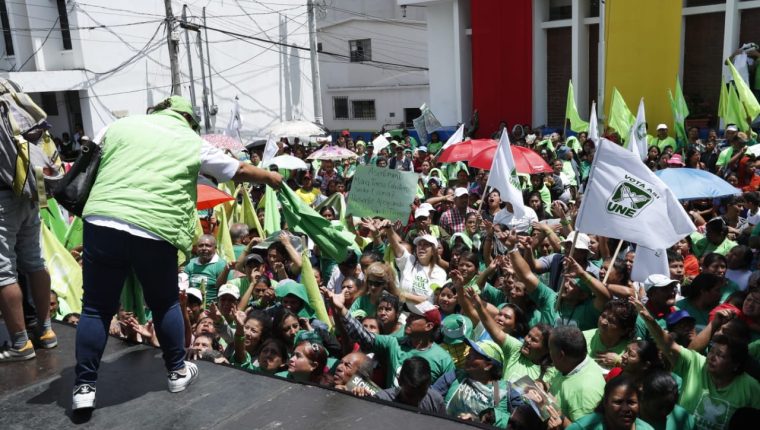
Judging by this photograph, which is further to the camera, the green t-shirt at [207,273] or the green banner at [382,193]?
the green t-shirt at [207,273]

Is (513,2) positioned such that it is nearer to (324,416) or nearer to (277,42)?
(277,42)

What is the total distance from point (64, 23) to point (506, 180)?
1872 cm

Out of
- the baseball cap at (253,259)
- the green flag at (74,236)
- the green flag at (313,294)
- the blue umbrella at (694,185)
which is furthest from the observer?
the green flag at (74,236)

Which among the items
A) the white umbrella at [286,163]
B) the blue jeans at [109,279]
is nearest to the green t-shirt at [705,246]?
the blue jeans at [109,279]

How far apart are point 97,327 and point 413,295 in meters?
3.00

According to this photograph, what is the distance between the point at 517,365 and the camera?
4406 mm

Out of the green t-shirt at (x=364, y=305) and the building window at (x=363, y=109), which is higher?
the building window at (x=363, y=109)

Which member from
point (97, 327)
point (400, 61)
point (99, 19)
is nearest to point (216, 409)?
point (97, 327)

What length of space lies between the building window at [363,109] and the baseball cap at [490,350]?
1156 inches

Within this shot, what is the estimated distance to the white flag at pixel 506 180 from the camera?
270 inches

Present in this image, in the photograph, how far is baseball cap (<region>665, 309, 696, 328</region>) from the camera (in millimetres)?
4602

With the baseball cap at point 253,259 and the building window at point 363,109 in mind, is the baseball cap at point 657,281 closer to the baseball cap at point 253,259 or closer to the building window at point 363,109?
the baseball cap at point 253,259

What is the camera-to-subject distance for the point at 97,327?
3.09m

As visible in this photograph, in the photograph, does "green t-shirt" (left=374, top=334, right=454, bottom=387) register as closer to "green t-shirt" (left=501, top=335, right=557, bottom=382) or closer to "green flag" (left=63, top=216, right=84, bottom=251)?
"green t-shirt" (left=501, top=335, right=557, bottom=382)
